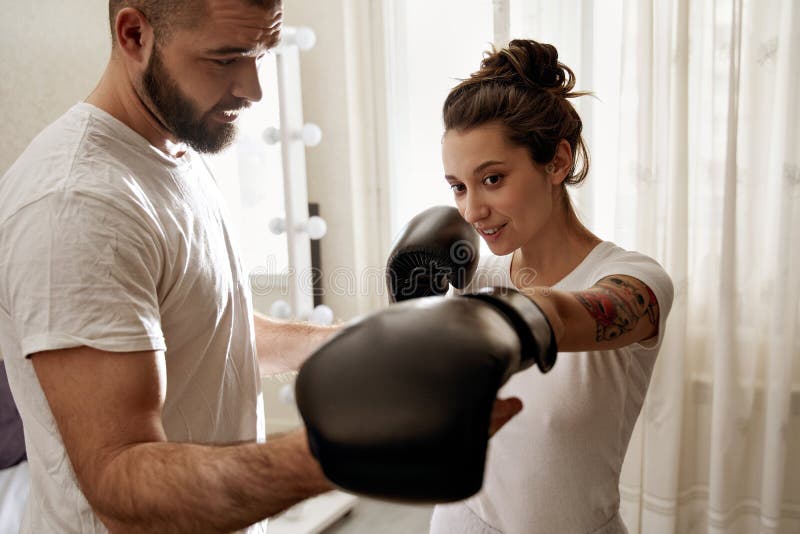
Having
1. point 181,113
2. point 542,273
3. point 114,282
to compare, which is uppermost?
point 181,113

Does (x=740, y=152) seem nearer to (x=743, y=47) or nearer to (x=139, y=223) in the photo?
(x=743, y=47)

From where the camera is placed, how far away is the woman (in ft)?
3.66

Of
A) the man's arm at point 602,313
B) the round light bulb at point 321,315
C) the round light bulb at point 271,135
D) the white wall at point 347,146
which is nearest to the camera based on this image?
the man's arm at point 602,313

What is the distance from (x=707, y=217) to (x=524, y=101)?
1.40 meters

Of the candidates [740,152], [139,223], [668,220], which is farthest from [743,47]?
[139,223]

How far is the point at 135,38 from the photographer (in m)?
1.05

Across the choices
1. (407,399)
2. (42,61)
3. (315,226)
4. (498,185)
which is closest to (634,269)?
(498,185)

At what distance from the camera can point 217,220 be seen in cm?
121

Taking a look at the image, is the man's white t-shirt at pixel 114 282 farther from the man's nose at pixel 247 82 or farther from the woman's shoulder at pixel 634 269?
the woman's shoulder at pixel 634 269

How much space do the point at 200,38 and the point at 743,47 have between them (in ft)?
6.01

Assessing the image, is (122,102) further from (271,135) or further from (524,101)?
(271,135)

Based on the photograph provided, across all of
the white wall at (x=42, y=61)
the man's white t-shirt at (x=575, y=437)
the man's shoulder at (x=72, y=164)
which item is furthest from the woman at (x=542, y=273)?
Result: the white wall at (x=42, y=61)

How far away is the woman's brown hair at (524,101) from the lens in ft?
3.85

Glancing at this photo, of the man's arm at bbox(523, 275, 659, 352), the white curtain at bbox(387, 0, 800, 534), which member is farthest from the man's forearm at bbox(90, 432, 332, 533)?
the white curtain at bbox(387, 0, 800, 534)
